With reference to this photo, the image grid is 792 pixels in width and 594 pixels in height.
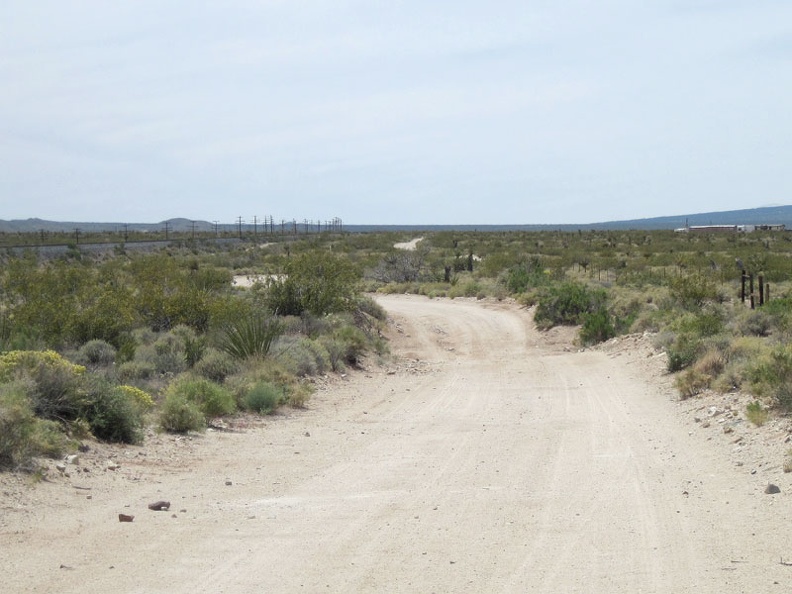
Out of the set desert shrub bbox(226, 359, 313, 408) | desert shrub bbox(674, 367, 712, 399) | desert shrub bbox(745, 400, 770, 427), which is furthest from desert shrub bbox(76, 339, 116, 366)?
desert shrub bbox(745, 400, 770, 427)

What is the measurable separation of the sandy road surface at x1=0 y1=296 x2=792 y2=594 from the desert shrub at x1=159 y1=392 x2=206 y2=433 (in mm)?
399

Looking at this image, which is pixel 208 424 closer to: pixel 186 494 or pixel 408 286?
pixel 186 494

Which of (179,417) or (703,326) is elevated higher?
(703,326)

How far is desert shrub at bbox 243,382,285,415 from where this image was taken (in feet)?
53.2

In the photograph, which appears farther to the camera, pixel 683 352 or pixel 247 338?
pixel 683 352

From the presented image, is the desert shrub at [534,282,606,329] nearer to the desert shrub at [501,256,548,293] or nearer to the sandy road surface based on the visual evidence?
the desert shrub at [501,256,548,293]

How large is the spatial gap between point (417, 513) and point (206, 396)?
22.3ft

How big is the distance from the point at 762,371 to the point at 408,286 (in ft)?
117

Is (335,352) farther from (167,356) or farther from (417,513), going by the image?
(417,513)

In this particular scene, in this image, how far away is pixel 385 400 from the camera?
738 inches

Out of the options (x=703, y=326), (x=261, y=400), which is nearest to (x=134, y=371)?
(x=261, y=400)

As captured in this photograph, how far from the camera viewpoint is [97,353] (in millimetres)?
19031

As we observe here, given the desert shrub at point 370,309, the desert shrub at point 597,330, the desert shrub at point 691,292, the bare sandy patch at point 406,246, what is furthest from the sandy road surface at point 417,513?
the bare sandy patch at point 406,246

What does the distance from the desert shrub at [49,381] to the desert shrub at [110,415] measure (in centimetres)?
18
